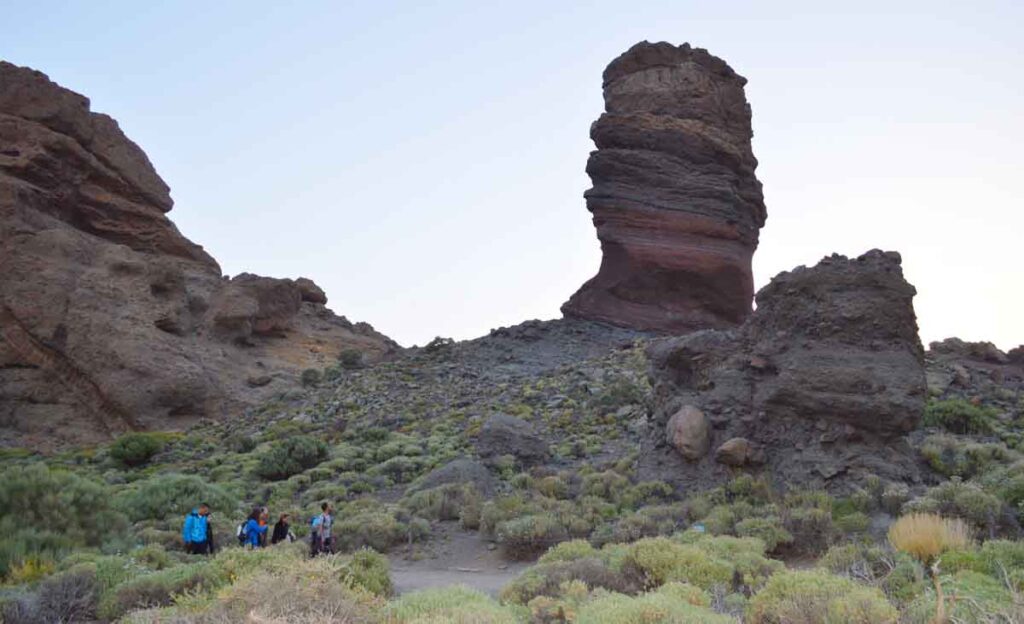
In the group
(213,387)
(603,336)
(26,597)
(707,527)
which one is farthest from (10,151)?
(707,527)

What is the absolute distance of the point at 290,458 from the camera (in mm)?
22422

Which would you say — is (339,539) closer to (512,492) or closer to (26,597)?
(512,492)

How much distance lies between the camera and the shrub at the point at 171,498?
56.1 ft

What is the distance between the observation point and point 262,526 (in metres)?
13.5

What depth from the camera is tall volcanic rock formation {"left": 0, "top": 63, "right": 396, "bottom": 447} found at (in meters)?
33.4

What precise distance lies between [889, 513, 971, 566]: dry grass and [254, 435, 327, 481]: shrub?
1664cm

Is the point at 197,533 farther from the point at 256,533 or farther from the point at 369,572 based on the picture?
the point at 369,572

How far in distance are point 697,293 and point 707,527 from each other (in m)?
25.0

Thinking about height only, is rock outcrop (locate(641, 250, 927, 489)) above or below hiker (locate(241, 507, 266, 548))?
above

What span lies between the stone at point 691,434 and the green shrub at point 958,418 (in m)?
7.41

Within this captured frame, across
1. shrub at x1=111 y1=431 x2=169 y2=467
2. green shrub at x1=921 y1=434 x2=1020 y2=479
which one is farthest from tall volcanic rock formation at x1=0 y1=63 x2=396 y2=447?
green shrub at x1=921 y1=434 x2=1020 y2=479

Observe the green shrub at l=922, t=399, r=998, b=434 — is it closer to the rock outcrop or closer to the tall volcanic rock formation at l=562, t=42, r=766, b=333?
the rock outcrop

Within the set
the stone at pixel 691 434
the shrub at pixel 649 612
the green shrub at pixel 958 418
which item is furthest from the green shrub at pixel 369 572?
the green shrub at pixel 958 418

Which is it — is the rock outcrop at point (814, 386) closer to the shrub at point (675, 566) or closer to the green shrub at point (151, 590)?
the shrub at point (675, 566)
